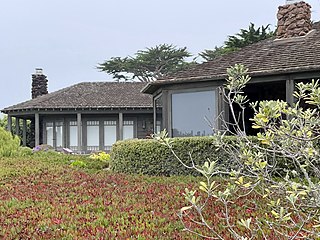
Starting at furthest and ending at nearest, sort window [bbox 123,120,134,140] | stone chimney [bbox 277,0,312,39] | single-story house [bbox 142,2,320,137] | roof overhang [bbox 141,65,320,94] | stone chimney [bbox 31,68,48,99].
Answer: stone chimney [bbox 31,68,48,99], window [bbox 123,120,134,140], stone chimney [bbox 277,0,312,39], single-story house [bbox 142,2,320,137], roof overhang [bbox 141,65,320,94]

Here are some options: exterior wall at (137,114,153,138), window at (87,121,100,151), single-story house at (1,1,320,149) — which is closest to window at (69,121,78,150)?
window at (87,121,100,151)

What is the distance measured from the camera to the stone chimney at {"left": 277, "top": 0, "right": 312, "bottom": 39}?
13266 millimetres

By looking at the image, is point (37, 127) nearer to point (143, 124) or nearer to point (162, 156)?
point (143, 124)

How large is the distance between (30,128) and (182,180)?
21687mm

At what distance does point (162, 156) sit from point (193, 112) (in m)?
2.50

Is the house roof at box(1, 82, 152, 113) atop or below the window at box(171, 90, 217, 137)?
atop

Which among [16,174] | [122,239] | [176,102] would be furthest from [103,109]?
[122,239]

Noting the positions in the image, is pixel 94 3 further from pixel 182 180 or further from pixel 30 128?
pixel 182 180

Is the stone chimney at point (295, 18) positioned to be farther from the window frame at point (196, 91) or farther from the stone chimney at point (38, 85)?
the stone chimney at point (38, 85)

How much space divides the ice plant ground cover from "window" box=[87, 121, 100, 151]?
14597mm

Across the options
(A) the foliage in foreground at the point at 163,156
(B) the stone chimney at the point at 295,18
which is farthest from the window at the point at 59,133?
(B) the stone chimney at the point at 295,18

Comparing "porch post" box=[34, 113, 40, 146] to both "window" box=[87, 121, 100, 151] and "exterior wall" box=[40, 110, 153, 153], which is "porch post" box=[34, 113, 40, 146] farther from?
"window" box=[87, 121, 100, 151]

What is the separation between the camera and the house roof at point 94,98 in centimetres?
2466

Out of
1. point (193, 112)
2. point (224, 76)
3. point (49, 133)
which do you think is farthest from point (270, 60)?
point (49, 133)
